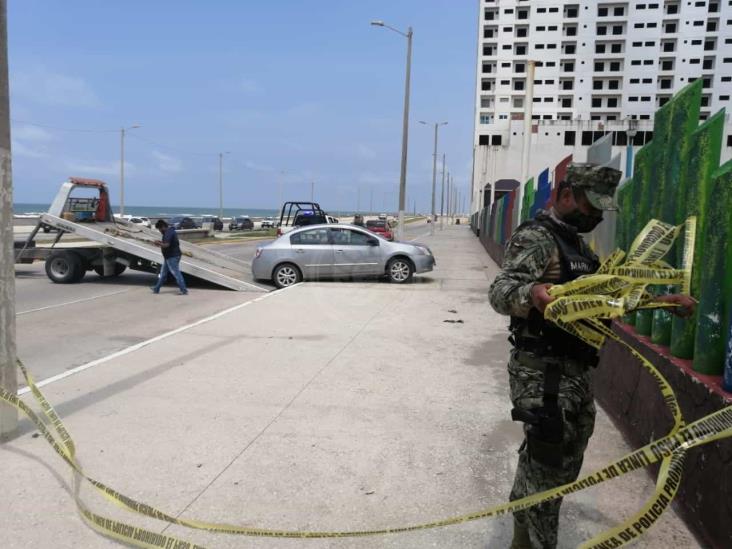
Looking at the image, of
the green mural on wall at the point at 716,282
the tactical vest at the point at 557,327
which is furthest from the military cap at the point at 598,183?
the green mural on wall at the point at 716,282

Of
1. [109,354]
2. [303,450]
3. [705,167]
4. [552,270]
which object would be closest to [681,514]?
[552,270]

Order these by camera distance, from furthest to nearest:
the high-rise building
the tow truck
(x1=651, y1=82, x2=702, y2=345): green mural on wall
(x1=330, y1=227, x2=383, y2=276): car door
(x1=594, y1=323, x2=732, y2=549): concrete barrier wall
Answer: the high-rise building
(x1=330, y1=227, x2=383, y2=276): car door
the tow truck
(x1=651, y1=82, x2=702, y2=345): green mural on wall
(x1=594, y1=323, x2=732, y2=549): concrete barrier wall

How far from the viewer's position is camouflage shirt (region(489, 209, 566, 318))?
2436 millimetres

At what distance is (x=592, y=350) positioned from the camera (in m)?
2.55

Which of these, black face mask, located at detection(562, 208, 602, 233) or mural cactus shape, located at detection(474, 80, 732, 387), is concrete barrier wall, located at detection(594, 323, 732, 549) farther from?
black face mask, located at detection(562, 208, 602, 233)

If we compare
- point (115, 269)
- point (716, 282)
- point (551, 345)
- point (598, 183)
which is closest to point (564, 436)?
point (551, 345)

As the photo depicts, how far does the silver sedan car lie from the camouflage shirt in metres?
11.3

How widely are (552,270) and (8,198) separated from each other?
144 inches

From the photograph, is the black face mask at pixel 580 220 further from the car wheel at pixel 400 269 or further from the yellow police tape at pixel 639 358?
the car wheel at pixel 400 269

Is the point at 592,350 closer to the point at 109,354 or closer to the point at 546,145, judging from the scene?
the point at 109,354

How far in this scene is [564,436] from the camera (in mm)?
2496

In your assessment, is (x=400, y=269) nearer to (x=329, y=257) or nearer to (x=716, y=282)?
(x=329, y=257)

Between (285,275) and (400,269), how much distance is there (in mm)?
2711

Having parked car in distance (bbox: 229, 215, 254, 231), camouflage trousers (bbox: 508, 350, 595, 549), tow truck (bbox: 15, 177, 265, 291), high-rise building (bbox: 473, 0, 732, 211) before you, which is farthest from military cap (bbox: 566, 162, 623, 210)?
high-rise building (bbox: 473, 0, 732, 211)
